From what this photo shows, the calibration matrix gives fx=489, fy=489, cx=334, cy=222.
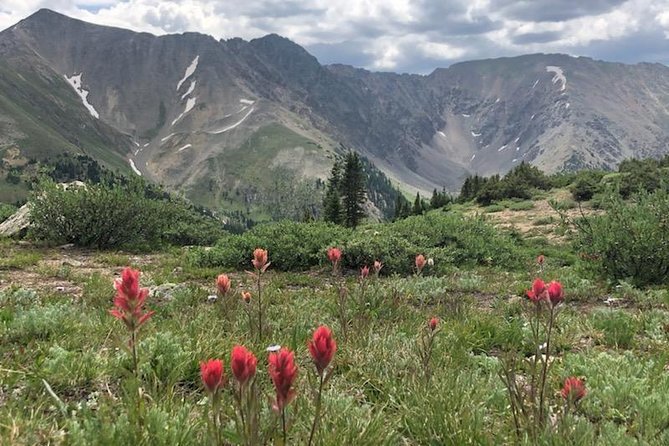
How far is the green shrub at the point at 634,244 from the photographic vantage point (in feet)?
36.0

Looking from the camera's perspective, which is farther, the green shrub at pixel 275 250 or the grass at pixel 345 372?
the green shrub at pixel 275 250

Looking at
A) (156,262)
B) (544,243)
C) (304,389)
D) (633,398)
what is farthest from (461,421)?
(544,243)

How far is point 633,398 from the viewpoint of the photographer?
165 inches

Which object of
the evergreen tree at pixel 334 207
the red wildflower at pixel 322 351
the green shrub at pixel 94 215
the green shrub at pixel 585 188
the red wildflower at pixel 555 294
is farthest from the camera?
the evergreen tree at pixel 334 207

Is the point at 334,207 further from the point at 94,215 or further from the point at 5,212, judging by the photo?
the point at 94,215

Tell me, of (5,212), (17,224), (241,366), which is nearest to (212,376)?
(241,366)

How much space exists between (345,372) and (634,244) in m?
9.06

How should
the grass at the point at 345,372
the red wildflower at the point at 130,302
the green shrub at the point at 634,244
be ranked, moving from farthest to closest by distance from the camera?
1. the green shrub at the point at 634,244
2. the grass at the point at 345,372
3. the red wildflower at the point at 130,302

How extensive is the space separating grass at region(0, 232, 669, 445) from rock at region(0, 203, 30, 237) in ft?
30.4

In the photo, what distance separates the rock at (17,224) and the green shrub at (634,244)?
58.5ft

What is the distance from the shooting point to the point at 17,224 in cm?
1752

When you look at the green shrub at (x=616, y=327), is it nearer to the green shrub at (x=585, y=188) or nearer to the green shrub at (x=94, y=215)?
the green shrub at (x=94, y=215)

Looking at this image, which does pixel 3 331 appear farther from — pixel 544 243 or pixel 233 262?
pixel 544 243

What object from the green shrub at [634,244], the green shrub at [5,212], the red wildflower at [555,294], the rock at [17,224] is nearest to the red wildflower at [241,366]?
the red wildflower at [555,294]
